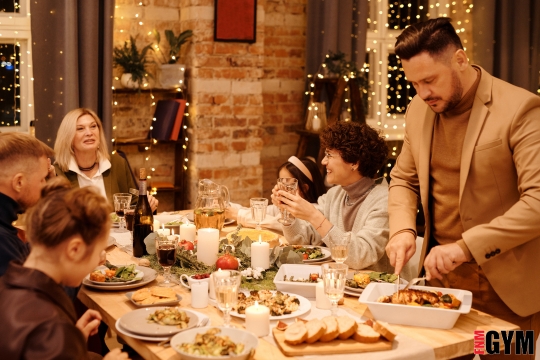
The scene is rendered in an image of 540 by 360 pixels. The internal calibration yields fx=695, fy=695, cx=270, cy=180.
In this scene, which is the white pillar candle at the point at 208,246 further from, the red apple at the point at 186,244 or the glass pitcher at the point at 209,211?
the glass pitcher at the point at 209,211

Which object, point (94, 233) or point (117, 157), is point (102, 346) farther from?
point (94, 233)

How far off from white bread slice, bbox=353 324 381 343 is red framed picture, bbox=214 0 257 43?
330 centimetres

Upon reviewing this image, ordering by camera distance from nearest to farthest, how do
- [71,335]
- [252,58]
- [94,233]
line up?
[71,335] → [94,233] → [252,58]

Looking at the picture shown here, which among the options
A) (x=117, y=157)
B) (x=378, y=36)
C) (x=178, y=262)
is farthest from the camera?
Result: (x=378, y=36)

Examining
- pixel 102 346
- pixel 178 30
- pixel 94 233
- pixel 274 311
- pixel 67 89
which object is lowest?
pixel 102 346

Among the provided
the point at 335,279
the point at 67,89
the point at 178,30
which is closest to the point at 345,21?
the point at 178,30

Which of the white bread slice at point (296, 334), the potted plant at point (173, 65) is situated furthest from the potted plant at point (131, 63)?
the white bread slice at point (296, 334)

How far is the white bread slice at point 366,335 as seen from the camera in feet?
6.11

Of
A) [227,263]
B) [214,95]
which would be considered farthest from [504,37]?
[227,263]

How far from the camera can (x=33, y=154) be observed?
7.59 ft

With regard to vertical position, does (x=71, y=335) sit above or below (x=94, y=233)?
below

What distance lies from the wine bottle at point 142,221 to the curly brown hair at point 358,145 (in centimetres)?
80

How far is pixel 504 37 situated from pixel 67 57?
378cm

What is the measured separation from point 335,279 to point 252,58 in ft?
10.4
